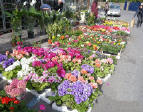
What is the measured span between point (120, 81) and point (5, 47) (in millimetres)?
4283

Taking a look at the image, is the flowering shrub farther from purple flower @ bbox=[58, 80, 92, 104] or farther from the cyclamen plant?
purple flower @ bbox=[58, 80, 92, 104]

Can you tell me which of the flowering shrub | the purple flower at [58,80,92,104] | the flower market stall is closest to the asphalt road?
the flower market stall

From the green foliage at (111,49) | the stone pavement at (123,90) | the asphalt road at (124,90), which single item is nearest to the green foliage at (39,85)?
the stone pavement at (123,90)

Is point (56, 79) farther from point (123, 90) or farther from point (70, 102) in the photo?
point (123, 90)

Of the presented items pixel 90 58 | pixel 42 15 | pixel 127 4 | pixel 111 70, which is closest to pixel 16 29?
pixel 42 15

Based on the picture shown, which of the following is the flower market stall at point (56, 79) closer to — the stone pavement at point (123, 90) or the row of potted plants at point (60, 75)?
the row of potted plants at point (60, 75)

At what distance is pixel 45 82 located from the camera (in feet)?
11.4

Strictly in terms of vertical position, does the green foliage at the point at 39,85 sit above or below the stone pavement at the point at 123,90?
above

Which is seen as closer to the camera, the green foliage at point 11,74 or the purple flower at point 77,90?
the purple flower at point 77,90

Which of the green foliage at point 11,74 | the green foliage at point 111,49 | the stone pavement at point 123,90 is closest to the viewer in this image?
the stone pavement at point 123,90

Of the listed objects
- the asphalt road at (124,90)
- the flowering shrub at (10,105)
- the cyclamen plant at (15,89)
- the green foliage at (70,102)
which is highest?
the cyclamen plant at (15,89)

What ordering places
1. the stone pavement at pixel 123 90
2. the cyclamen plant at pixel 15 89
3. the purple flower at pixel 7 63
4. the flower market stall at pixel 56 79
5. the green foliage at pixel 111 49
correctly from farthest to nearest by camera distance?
the green foliage at pixel 111 49 → the purple flower at pixel 7 63 → the stone pavement at pixel 123 90 → the flower market stall at pixel 56 79 → the cyclamen plant at pixel 15 89

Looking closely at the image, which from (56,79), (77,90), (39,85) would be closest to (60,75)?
(56,79)

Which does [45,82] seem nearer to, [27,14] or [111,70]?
[111,70]
